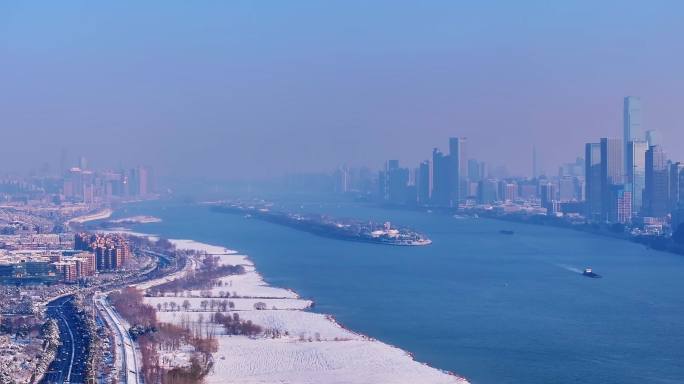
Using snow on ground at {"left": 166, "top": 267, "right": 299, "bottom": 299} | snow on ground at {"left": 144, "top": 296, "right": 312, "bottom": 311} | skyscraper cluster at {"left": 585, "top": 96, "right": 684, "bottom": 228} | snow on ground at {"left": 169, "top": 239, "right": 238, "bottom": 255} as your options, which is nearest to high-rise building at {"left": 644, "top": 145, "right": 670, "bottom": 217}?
skyscraper cluster at {"left": 585, "top": 96, "right": 684, "bottom": 228}

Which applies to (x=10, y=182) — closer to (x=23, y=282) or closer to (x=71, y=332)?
(x=23, y=282)

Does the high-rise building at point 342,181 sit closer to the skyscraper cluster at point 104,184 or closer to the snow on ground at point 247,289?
the skyscraper cluster at point 104,184

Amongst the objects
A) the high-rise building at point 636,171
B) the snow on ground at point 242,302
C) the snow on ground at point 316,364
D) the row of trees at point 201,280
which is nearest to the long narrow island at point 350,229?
the row of trees at point 201,280

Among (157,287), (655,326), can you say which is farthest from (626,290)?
(157,287)

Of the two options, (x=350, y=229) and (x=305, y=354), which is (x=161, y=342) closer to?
(x=305, y=354)

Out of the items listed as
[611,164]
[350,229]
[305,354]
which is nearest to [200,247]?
[350,229]

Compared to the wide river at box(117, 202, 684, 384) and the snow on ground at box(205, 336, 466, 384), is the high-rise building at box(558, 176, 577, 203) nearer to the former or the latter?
the wide river at box(117, 202, 684, 384)
